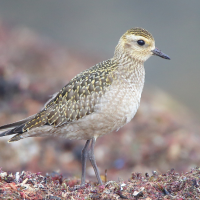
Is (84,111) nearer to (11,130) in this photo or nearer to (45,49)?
(11,130)

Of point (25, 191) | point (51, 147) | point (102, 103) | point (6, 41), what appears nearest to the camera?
point (25, 191)

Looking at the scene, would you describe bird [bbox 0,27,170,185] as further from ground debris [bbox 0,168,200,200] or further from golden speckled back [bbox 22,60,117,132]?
ground debris [bbox 0,168,200,200]

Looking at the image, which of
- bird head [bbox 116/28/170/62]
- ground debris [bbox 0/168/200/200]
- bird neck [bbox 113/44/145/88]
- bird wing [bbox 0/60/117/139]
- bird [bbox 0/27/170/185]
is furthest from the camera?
bird head [bbox 116/28/170/62]

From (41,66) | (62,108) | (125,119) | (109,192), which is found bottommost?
(109,192)

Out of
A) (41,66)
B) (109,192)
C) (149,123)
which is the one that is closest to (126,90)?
(109,192)

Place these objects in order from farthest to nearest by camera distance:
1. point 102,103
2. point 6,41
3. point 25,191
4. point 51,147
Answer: point 6,41 < point 51,147 < point 102,103 < point 25,191

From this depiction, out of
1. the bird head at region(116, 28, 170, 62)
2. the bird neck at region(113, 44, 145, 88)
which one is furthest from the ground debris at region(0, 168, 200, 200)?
the bird head at region(116, 28, 170, 62)

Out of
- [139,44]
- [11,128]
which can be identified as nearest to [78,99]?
[11,128]
